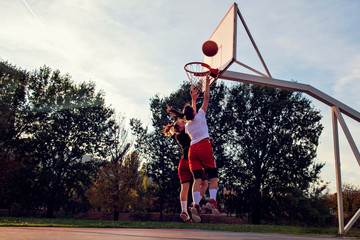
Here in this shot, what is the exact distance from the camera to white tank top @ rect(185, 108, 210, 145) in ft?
18.4

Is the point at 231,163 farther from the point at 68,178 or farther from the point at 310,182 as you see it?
the point at 68,178

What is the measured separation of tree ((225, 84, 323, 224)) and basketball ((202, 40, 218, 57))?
22498mm

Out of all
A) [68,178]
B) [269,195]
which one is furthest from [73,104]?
[269,195]

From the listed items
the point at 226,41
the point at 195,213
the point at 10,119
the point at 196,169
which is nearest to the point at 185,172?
the point at 196,169

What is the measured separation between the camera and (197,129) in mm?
5629

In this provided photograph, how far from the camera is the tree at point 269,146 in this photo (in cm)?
2912

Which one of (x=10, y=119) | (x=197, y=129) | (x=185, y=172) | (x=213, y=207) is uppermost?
(x=10, y=119)

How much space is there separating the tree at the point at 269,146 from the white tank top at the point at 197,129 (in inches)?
978

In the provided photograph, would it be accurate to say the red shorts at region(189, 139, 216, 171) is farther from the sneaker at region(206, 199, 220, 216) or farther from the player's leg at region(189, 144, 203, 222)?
the sneaker at region(206, 199, 220, 216)

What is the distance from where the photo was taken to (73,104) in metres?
34.8

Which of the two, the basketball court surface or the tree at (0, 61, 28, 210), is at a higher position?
the tree at (0, 61, 28, 210)

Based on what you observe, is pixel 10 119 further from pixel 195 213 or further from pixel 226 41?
pixel 195 213

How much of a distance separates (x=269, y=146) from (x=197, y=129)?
26046 mm

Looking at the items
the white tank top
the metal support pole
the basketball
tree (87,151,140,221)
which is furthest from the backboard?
tree (87,151,140,221)
